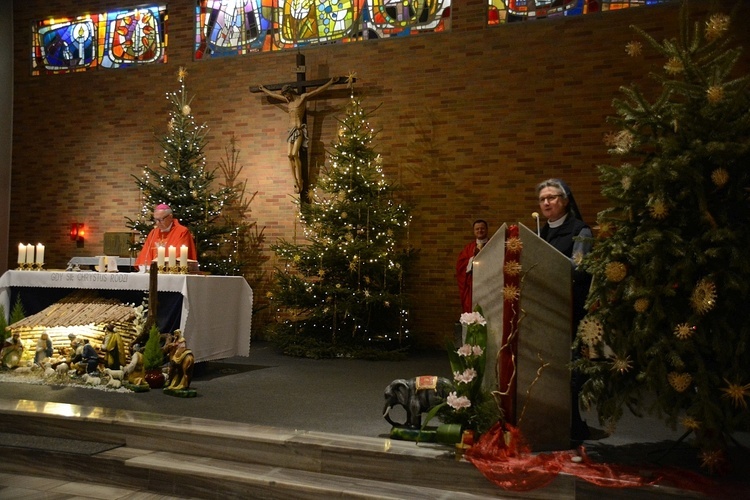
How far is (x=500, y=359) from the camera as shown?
11.7 feet

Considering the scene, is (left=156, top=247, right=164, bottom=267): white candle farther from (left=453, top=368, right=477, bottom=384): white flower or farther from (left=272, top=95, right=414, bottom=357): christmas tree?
(left=453, top=368, right=477, bottom=384): white flower

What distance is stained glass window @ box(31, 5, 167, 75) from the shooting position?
428 inches

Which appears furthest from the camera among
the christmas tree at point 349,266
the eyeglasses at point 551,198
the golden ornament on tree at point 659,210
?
the christmas tree at point 349,266

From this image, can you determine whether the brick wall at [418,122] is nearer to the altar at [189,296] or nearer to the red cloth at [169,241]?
the red cloth at [169,241]

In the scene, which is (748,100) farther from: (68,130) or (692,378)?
(68,130)

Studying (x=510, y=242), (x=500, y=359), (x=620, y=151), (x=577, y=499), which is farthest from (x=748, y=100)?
(x=577, y=499)

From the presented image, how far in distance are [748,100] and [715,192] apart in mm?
460

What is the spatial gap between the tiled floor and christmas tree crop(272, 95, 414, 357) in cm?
422

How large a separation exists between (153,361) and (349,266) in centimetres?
316

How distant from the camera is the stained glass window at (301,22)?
9289mm

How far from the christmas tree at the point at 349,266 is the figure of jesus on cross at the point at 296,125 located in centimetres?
94

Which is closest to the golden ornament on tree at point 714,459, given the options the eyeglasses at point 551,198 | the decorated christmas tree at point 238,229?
the eyeglasses at point 551,198

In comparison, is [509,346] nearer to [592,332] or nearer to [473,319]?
[473,319]

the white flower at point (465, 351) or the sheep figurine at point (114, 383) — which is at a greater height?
the white flower at point (465, 351)
